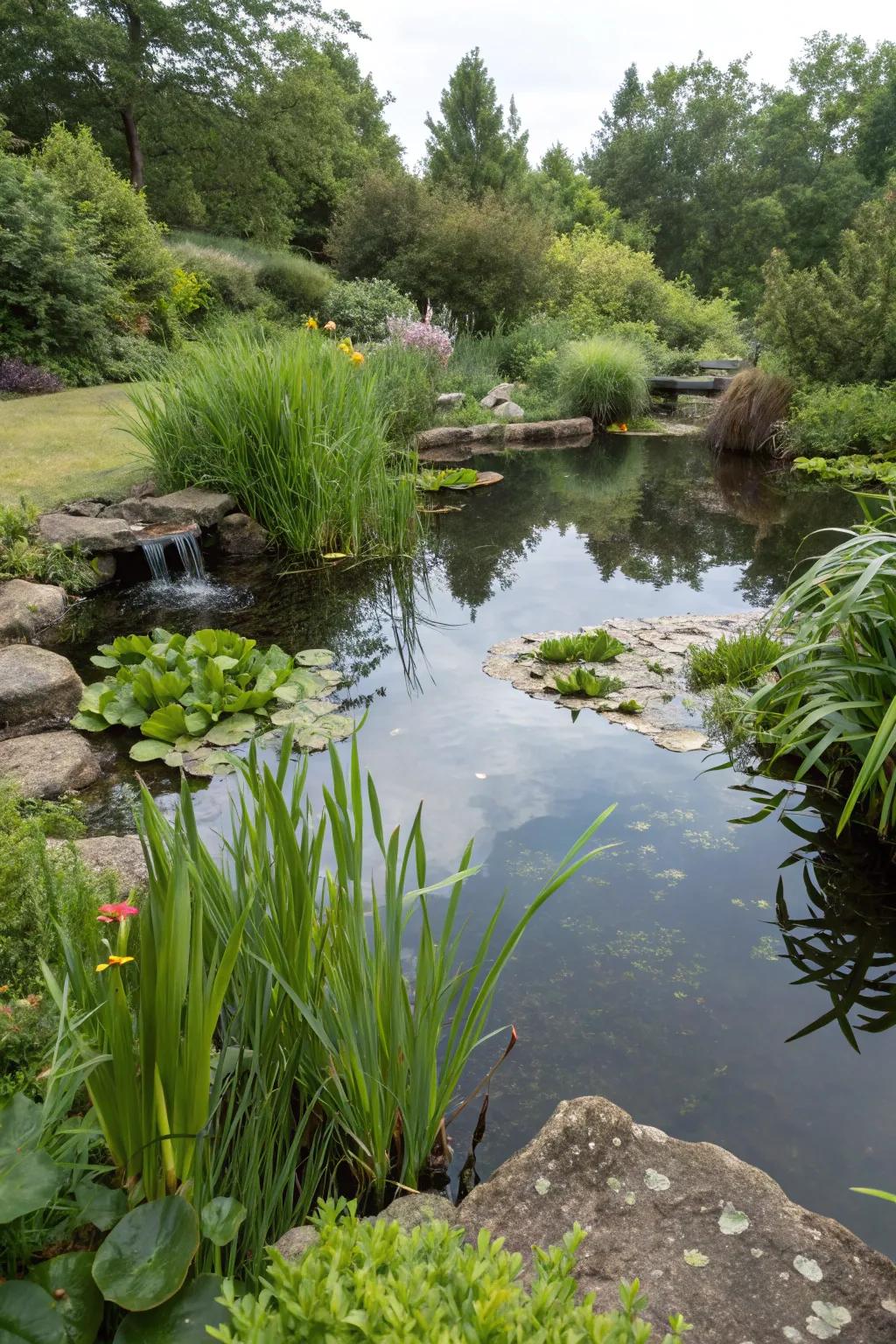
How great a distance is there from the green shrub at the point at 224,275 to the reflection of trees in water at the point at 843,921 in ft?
51.4

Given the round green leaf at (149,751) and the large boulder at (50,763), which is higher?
the large boulder at (50,763)

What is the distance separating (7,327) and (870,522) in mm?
10890

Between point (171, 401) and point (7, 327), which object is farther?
point (7, 327)

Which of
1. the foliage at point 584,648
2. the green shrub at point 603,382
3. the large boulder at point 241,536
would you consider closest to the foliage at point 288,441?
the large boulder at point 241,536

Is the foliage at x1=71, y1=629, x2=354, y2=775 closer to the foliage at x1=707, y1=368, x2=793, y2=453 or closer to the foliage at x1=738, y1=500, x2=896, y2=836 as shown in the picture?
the foliage at x1=738, y1=500, x2=896, y2=836

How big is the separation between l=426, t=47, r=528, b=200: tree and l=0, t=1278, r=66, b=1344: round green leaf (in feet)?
98.2

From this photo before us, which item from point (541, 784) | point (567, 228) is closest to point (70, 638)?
point (541, 784)

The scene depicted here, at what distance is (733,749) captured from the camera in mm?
3744

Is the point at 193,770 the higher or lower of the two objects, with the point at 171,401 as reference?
lower

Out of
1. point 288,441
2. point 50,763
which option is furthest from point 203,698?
point 288,441

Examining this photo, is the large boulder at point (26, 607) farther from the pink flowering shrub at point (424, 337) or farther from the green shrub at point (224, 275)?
the green shrub at point (224, 275)

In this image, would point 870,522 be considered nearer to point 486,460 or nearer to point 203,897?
point 203,897

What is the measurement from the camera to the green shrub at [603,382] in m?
12.6

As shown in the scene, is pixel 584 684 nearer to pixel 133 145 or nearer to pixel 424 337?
pixel 424 337
